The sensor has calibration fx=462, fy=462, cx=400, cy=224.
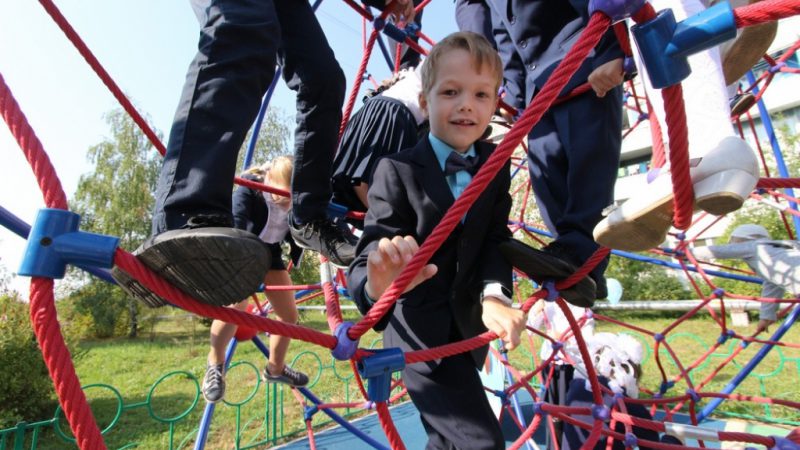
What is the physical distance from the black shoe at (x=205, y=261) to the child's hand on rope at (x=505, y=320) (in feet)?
1.18

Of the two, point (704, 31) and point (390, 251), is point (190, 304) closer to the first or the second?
point (390, 251)

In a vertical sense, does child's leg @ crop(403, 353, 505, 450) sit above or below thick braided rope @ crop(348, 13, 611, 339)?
below

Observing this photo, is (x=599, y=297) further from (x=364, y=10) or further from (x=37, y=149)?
(x=364, y=10)

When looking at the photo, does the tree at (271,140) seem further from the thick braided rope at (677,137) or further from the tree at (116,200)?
the thick braided rope at (677,137)

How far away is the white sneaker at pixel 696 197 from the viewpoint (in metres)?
0.51

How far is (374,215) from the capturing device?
32.0 inches

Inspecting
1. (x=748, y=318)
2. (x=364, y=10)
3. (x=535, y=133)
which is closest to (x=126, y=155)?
(x=364, y=10)

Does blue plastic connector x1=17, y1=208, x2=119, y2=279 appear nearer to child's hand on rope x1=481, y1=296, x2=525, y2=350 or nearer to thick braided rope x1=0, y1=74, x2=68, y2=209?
thick braided rope x1=0, y1=74, x2=68, y2=209

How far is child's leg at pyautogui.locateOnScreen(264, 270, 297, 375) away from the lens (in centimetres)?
214

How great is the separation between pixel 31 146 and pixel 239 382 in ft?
15.6

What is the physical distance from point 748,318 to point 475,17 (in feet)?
25.5

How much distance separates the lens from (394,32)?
5.31 ft

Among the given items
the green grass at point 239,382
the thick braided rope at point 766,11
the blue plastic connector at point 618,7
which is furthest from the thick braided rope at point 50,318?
the green grass at point 239,382

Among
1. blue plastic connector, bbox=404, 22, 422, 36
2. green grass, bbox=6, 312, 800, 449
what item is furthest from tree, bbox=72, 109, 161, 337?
blue plastic connector, bbox=404, 22, 422, 36
